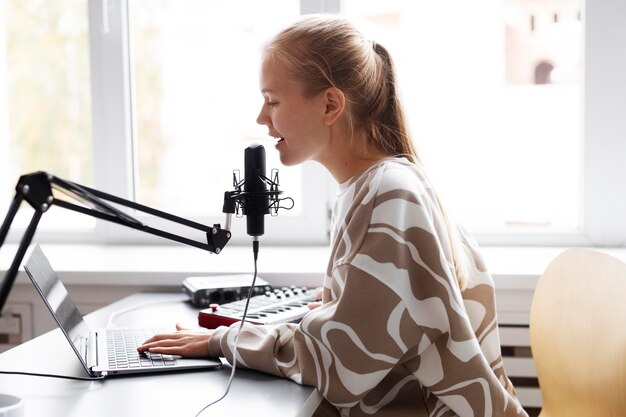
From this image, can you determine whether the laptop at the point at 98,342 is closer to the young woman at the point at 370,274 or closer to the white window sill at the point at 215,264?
the young woman at the point at 370,274

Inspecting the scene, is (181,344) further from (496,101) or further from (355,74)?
(496,101)

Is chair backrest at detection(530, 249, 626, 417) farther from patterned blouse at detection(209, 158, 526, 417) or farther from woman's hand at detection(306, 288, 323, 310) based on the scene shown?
woman's hand at detection(306, 288, 323, 310)

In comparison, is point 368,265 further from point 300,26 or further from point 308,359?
point 300,26

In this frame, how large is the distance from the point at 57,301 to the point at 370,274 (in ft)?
1.79

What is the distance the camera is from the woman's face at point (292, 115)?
4.42ft

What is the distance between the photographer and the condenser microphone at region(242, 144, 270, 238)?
124 centimetres

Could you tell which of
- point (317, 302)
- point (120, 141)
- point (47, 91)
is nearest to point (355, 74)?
point (317, 302)

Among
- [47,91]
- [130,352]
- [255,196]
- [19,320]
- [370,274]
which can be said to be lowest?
[19,320]

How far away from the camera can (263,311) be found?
4.83 ft

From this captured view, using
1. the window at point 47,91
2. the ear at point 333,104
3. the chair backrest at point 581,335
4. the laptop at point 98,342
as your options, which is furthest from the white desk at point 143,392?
the window at point 47,91

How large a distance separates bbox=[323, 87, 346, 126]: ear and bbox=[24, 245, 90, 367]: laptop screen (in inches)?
21.9

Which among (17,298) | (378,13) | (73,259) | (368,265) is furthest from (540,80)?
(17,298)

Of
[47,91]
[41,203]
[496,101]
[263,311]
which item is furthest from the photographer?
[47,91]

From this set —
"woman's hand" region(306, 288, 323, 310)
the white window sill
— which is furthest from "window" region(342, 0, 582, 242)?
"woman's hand" region(306, 288, 323, 310)
